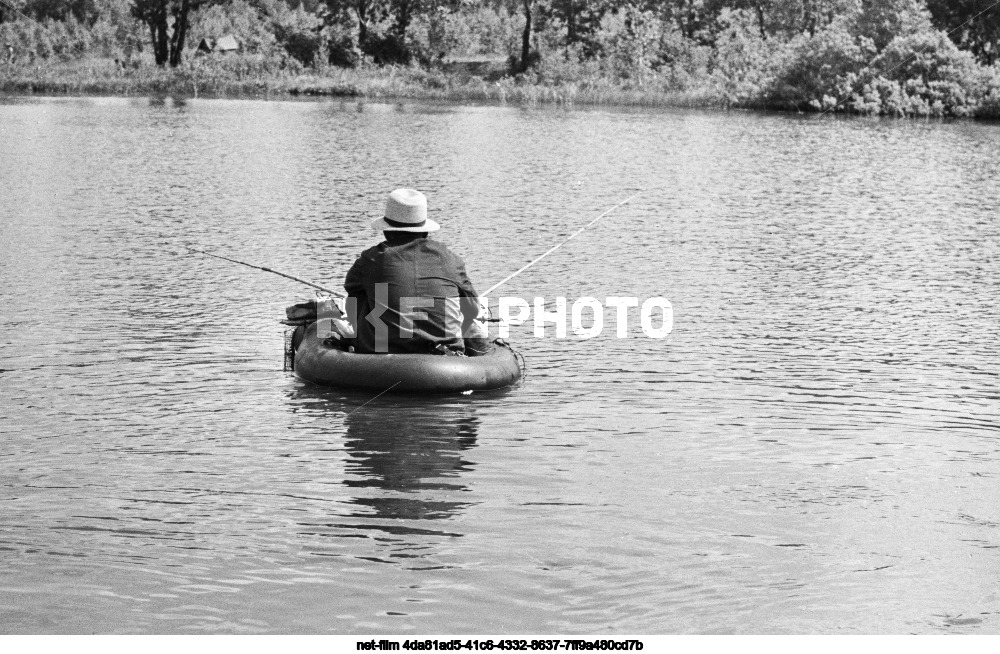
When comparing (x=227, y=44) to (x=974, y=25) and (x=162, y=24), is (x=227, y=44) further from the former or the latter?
(x=974, y=25)

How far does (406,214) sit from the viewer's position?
32.8 feet

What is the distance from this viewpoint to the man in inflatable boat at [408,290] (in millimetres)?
10102

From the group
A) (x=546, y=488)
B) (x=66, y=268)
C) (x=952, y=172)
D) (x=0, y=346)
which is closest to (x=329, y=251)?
(x=66, y=268)

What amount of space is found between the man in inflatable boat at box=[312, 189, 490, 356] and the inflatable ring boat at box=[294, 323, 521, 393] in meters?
0.18

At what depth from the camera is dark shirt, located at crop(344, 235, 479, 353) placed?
10.1m

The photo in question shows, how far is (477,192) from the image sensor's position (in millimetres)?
24969

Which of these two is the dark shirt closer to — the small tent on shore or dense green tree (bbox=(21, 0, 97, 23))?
the small tent on shore

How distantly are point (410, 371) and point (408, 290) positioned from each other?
1.82ft

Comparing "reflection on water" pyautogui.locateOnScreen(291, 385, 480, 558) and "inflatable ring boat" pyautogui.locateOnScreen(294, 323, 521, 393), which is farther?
"inflatable ring boat" pyautogui.locateOnScreen(294, 323, 521, 393)

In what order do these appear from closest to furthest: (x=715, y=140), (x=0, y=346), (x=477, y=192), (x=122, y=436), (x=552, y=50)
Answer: (x=122, y=436)
(x=0, y=346)
(x=477, y=192)
(x=715, y=140)
(x=552, y=50)

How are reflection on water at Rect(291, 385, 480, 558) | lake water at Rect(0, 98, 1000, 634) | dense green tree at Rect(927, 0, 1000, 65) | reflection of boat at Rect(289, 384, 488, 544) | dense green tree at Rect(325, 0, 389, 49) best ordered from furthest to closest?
1. dense green tree at Rect(325, 0, 389, 49)
2. dense green tree at Rect(927, 0, 1000, 65)
3. reflection on water at Rect(291, 385, 480, 558)
4. reflection of boat at Rect(289, 384, 488, 544)
5. lake water at Rect(0, 98, 1000, 634)

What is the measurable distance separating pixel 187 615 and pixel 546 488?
256 centimetres
